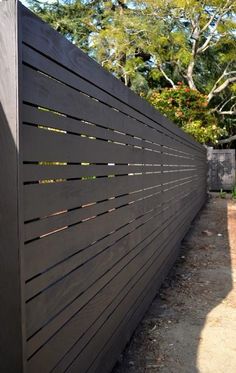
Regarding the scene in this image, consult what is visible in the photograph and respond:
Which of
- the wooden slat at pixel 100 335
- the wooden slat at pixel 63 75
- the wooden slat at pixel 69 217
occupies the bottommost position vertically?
the wooden slat at pixel 100 335

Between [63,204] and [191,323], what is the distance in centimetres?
223

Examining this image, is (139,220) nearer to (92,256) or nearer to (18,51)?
(92,256)

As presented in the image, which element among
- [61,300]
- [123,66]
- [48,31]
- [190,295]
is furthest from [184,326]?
[123,66]

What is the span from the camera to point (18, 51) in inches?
56.5

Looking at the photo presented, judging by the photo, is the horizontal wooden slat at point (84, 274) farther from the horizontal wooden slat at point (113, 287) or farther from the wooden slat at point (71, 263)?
the horizontal wooden slat at point (113, 287)

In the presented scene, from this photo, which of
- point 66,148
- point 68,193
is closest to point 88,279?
point 68,193

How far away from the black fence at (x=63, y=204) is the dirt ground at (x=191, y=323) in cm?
17

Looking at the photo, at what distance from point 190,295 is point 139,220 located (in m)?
1.35

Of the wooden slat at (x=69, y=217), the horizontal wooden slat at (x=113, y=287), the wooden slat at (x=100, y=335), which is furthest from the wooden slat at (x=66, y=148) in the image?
the wooden slat at (x=100, y=335)

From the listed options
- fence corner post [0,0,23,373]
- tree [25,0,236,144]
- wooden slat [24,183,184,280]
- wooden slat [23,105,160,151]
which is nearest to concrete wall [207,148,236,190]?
tree [25,0,236,144]

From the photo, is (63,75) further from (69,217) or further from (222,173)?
(222,173)

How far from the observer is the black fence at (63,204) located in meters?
1.43

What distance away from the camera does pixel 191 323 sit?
361cm

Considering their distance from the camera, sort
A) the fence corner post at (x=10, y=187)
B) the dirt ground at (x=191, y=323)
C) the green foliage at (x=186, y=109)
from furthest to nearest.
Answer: the green foliage at (x=186, y=109)
the dirt ground at (x=191, y=323)
the fence corner post at (x=10, y=187)
